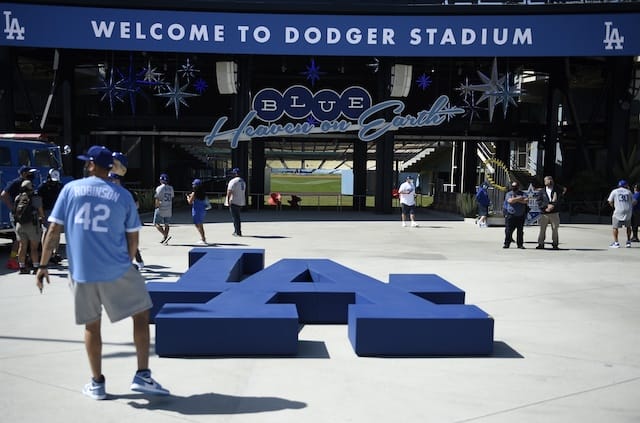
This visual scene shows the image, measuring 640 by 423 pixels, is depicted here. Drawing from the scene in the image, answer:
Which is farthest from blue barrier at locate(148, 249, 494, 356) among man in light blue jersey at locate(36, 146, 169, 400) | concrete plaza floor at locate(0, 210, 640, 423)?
man in light blue jersey at locate(36, 146, 169, 400)

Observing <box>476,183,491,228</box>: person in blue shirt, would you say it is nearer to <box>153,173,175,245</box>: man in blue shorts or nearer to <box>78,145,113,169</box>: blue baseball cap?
<box>153,173,175,245</box>: man in blue shorts

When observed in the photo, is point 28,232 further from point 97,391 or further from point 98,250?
point 98,250

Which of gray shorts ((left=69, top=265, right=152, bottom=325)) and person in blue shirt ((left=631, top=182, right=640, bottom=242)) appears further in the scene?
person in blue shirt ((left=631, top=182, right=640, bottom=242))

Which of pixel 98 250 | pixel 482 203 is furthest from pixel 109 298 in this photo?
pixel 482 203

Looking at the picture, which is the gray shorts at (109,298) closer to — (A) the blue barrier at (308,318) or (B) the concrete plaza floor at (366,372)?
(B) the concrete plaza floor at (366,372)

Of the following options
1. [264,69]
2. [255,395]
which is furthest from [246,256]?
[264,69]

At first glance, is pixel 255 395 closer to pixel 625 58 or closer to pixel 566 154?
pixel 625 58

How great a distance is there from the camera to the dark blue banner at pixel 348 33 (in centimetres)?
2405

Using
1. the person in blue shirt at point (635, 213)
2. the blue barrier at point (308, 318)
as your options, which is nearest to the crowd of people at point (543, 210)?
the person in blue shirt at point (635, 213)

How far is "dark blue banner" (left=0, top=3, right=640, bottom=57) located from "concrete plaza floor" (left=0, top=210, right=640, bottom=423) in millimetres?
15559

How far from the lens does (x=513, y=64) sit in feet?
96.1

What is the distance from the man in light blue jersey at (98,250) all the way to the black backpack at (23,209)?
20.3 ft

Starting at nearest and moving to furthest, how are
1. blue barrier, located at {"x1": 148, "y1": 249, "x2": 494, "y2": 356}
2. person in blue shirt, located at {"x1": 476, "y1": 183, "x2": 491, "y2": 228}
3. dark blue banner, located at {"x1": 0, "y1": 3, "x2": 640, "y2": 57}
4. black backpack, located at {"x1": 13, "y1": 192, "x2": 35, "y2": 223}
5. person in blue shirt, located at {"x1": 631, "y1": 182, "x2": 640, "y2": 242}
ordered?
blue barrier, located at {"x1": 148, "y1": 249, "x2": 494, "y2": 356} < black backpack, located at {"x1": 13, "y1": 192, "x2": 35, "y2": 223} < person in blue shirt, located at {"x1": 631, "y1": 182, "x2": 640, "y2": 242} < person in blue shirt, located at {"x1": 476, "y1": 183, "x2": 491, "y2": 228} < dark blue banner, located at {"x1": 0, "y1": 3, "x2": 640, "y2": 57}

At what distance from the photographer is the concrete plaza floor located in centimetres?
487
